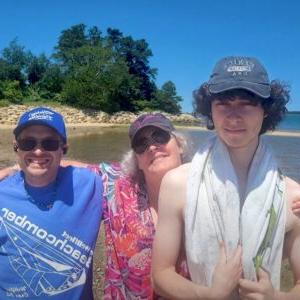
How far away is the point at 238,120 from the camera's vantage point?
210cm

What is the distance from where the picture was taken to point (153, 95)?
57.4 metres

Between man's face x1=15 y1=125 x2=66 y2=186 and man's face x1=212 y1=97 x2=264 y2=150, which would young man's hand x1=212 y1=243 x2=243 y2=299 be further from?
man's face x1=15 y1=125 x2=66 y2=186

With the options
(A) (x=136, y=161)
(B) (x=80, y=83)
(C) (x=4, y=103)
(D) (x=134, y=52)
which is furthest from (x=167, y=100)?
(A) (x=136, y=161)

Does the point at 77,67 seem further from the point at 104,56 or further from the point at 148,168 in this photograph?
the point at 148,168

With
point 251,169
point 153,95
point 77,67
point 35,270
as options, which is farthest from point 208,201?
point 153,95

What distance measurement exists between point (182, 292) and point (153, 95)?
183 ft

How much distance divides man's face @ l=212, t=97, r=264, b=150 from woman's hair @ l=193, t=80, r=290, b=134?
3 centimetres

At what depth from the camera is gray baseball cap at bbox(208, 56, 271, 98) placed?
207 cm

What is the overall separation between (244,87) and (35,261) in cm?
177

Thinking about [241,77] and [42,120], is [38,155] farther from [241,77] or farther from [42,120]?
[241,77]

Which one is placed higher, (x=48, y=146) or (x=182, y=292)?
(x=48, y=146)

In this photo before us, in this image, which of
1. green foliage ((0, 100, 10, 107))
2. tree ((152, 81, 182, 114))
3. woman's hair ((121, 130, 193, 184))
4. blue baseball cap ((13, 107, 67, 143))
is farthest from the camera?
tree ((152, 81, 182, 114))

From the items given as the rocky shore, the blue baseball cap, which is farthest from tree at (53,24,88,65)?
the blue baseball cap

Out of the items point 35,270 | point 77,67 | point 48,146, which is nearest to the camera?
point 35,270
